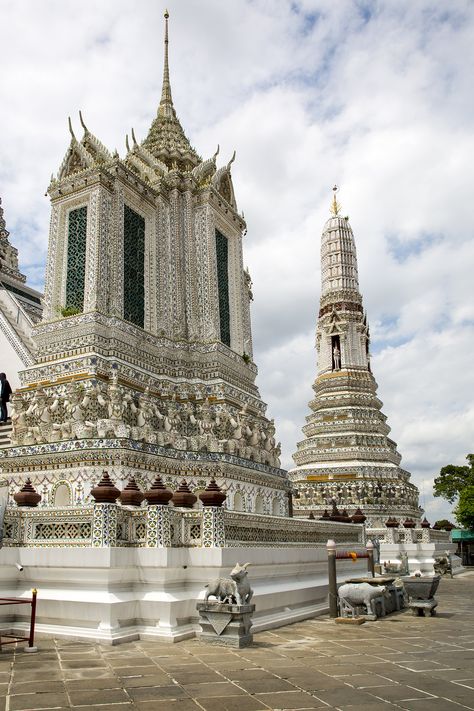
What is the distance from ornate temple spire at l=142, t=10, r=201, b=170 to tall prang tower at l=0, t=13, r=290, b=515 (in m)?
0.08

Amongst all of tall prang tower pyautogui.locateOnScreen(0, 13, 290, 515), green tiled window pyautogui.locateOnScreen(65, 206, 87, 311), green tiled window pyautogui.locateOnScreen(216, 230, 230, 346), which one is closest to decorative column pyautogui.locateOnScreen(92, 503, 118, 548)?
tall prang tower pyautogui.locateOnScreen(0, 13, 290, 515)

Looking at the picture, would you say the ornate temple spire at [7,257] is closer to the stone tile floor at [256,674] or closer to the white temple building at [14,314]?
the white temple building at [14,314]

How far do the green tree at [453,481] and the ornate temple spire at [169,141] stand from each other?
29892 mm

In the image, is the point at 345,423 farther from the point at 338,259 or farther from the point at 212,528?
the point at 212,528

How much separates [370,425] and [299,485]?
550cm

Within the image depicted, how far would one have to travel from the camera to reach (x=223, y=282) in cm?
2444

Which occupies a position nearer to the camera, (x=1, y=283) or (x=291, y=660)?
(x=291, y=660)

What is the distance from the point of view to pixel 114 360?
1823cm

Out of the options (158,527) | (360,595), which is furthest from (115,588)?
(360,595)

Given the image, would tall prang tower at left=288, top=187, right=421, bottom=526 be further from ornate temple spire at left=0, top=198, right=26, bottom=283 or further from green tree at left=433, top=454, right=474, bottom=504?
ornate temple spire at left=0, top=198, right=26, bottom=283

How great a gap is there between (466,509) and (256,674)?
3479cm

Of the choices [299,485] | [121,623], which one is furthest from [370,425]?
[121,623]

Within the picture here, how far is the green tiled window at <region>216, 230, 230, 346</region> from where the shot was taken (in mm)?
23609

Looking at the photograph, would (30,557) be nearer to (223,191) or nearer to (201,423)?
(201,423)
